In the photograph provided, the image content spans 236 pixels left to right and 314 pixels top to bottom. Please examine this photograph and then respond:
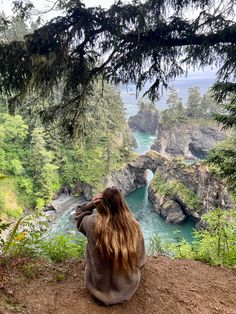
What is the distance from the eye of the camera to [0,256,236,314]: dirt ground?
8.26ft

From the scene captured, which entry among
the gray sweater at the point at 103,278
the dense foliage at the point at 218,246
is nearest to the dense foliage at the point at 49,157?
the dense foliage at the point at 218,246

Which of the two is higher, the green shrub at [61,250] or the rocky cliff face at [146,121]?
the green shrub at [61,250]

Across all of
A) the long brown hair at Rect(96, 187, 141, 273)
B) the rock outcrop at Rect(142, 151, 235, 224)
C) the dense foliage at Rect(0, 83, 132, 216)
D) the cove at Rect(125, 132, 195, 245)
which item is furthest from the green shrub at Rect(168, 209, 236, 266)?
the rock outcrop at Rect(142, 151, 235, 224)

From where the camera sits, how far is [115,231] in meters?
2.41

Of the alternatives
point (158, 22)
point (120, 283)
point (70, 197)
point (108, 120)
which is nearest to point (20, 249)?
point (120, 283)

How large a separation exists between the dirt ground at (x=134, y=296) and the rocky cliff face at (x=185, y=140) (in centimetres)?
3244

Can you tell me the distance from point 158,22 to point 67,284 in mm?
2836

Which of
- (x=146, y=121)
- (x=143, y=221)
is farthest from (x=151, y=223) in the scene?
(x=146, y=121)

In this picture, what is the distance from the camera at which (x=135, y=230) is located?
8.27 feet

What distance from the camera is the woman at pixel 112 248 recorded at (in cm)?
242

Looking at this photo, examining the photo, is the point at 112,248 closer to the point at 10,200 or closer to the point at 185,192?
the point at 10,200

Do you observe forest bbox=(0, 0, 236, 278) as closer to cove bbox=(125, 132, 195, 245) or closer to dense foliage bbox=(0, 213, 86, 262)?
dense foliage bbox=(0, 213, 86, 262)

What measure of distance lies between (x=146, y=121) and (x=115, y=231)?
149ft

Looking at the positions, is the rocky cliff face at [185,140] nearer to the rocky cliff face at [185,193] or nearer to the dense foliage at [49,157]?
the dense foliage at [49,157]
